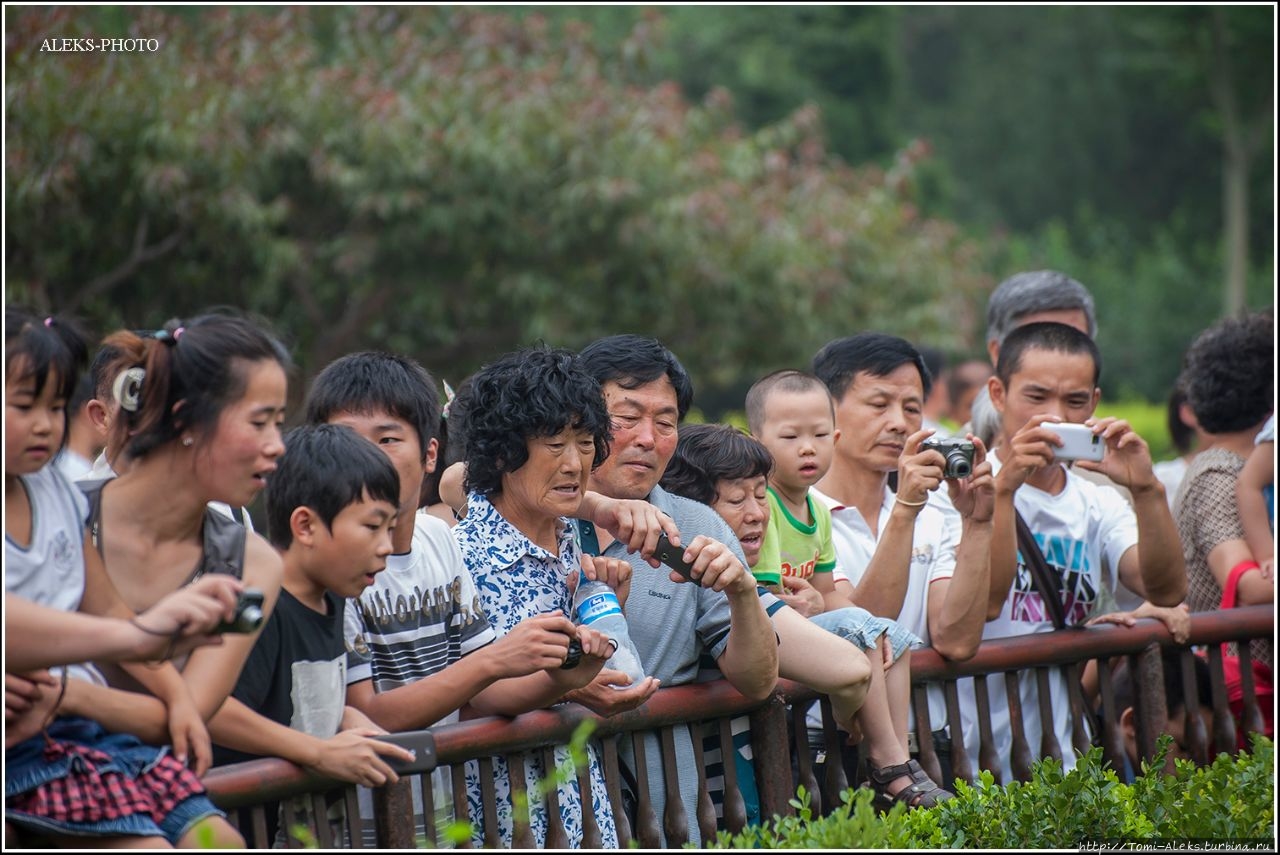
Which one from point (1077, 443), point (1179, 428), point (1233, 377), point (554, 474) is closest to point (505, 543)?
point (554, 474)

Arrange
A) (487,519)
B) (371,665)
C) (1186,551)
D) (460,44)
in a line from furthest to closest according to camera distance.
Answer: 1. (460,44)
2. (1186,551)
3. (487,519)
4. (371,665)

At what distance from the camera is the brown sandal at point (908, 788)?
409 centimetres

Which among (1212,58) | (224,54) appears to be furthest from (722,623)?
(1212,58)

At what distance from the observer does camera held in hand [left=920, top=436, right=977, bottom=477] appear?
14.4ft

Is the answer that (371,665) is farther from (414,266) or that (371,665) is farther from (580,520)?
(414,266)

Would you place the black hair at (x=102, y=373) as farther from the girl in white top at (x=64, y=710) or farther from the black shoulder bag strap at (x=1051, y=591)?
the black shoulder bag strap at (x=1051, y=591)

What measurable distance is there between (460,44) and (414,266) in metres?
2.32

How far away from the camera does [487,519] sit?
12.5 ft

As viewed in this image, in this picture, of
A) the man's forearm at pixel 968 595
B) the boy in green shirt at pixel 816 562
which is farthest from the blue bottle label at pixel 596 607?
the man's forearm at pixel 968 595

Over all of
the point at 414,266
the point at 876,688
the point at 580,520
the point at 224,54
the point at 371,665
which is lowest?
the point at 876,688

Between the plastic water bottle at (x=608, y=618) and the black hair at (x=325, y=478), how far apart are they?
1.75 ft

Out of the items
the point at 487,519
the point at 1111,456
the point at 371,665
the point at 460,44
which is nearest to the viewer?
the point at 371,665

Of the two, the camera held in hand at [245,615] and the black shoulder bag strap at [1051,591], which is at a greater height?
the camera held in hand at [245,615]

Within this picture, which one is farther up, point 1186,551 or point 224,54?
point 224,54
